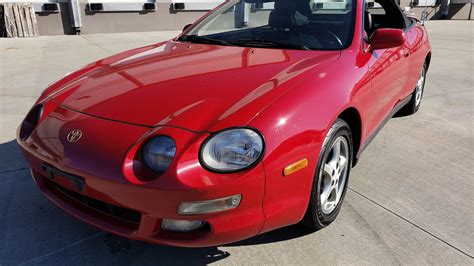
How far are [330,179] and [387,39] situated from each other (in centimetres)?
113

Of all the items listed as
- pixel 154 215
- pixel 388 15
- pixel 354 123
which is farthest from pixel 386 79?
pixel 154 215

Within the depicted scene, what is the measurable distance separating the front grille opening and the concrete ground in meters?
0.30

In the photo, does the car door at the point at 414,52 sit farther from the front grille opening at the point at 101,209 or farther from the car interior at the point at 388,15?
the front grille opening at the point at 101,209

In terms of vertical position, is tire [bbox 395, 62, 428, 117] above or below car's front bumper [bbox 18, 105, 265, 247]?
below

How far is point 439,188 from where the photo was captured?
10.2 ft

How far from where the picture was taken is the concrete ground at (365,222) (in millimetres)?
2291

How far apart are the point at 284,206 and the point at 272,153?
313mm

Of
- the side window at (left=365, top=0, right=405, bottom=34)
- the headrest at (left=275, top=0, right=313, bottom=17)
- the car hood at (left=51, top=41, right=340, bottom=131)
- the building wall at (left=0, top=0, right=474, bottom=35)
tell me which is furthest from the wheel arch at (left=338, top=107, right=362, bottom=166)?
the building wall at (left=0, top=0, right=474, bottom=35)

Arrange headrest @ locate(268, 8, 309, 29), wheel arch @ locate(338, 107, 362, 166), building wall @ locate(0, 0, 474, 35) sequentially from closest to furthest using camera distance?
wheel arch @ locate(338, 107, 362, 166) < headrest @ locate(268, 8, 309, 29) < building wall @ locate(0, 0, 474, 35)

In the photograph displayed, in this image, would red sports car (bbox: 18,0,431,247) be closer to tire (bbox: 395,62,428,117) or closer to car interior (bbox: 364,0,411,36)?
car interior (bbox: 364,0,411,36)

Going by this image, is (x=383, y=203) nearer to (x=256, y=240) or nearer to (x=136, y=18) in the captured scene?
(x=256, y=240)

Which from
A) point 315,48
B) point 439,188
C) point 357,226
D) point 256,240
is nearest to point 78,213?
point 256,240

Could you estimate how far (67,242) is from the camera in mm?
2395

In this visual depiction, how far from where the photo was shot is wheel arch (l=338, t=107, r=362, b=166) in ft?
8.53
